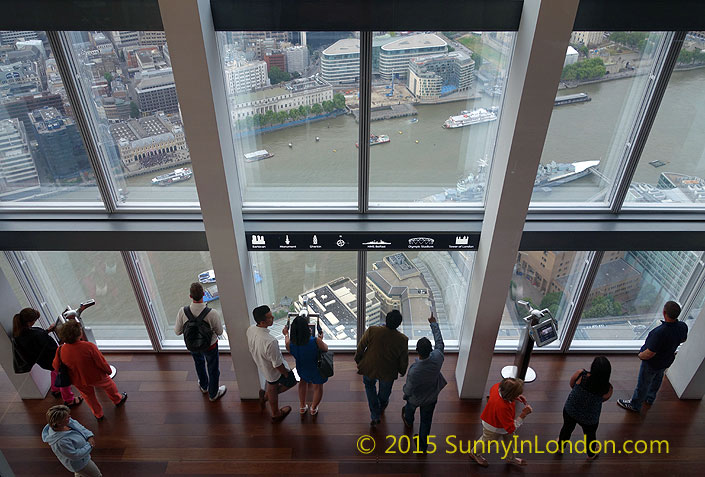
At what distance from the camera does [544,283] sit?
19.9 feet

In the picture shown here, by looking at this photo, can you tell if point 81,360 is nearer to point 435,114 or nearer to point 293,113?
point 293,113

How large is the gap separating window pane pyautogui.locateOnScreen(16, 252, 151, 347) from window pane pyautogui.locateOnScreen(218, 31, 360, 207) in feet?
6.59

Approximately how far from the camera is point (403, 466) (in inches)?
201

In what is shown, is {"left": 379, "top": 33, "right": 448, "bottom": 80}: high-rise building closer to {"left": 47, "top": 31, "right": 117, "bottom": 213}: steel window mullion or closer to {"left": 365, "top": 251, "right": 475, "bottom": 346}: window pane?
{"left": 365, "top": 251, "right": 475, "bottom": 346}: window pane

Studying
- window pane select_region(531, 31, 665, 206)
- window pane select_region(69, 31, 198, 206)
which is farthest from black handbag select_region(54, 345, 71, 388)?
window pane select_region(531, 31, 665, 206)

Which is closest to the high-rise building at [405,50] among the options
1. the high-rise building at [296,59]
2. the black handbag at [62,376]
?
the high-rise building at [296,59]

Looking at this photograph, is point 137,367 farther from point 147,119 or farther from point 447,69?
point 447,69

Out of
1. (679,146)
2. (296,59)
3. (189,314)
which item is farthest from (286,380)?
(679,146)

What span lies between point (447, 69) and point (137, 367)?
4.97m

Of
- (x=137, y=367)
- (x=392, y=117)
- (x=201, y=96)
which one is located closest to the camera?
(x=201, y=96)

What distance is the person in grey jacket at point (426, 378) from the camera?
459 centimetres

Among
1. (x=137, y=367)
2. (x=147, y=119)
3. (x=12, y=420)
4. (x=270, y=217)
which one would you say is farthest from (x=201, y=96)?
(x=12, y=420)

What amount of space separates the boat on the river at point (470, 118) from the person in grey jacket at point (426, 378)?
1.88m

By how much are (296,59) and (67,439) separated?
3779 mm
